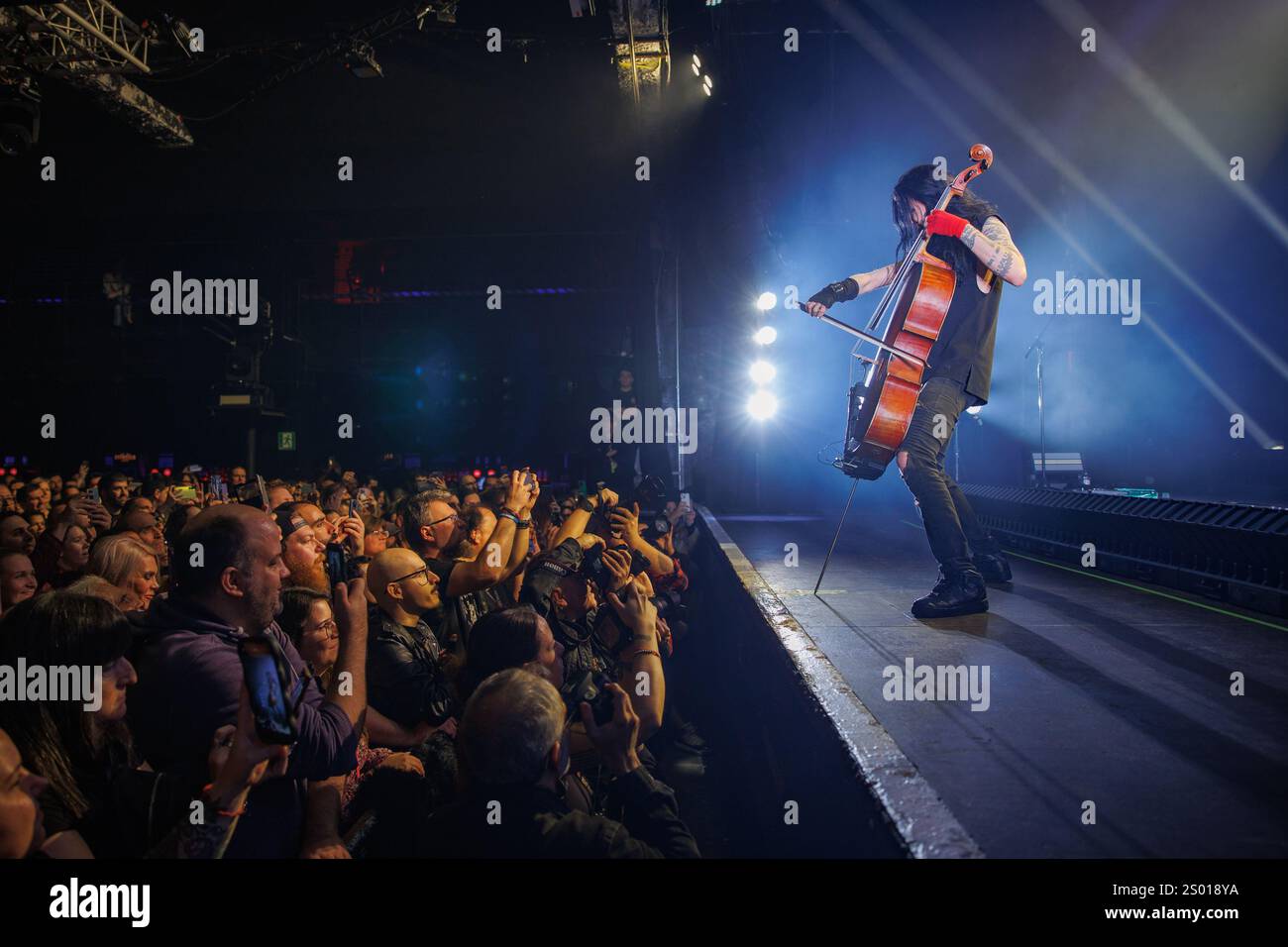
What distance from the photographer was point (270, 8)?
316 inches

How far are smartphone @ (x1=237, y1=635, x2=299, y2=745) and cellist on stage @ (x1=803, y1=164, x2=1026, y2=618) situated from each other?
8.21 feet

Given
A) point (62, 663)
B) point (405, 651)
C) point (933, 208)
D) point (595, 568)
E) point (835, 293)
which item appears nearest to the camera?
point (62, 663)

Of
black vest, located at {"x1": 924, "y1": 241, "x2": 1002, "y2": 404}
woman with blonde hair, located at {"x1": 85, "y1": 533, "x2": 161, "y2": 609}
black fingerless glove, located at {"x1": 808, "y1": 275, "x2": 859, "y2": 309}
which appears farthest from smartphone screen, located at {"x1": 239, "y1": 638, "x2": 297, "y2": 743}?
black vest, located at {"x1": 924, "y1": 241, "x2": 1002, "y2": 404}

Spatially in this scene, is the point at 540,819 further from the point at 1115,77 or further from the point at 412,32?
the point at 412,32

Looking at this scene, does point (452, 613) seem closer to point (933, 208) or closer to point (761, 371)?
point (933, 208)

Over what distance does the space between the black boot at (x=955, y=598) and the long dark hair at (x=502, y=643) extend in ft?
5.63

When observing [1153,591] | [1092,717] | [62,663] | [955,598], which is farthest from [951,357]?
[62,663]

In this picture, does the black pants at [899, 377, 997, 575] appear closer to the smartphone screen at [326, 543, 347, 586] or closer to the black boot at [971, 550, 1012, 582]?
the black boot at [971, 550, 1012, 582]

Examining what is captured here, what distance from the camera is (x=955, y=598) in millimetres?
3025

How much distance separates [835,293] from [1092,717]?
221 centimetres

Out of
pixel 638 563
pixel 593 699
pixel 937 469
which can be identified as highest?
pixel 937 469

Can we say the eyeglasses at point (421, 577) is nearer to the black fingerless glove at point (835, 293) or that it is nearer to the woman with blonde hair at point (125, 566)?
the woman with blonde hair at point (125, 566)
